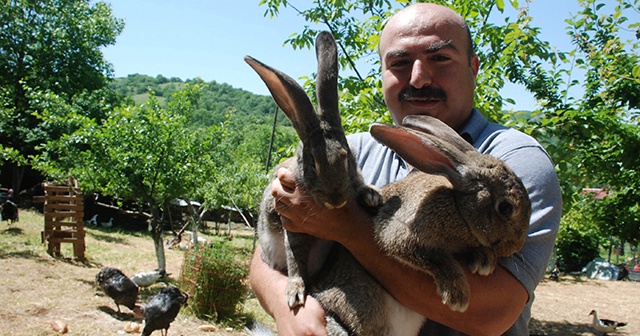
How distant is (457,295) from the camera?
2.04 metres

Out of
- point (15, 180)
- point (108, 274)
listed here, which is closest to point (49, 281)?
point (108, 274)

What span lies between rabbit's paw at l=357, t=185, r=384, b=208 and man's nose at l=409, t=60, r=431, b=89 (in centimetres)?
67

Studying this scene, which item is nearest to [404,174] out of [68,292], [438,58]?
[438,58]

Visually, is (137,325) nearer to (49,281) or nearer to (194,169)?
(49,281)

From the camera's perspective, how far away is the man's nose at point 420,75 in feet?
8.58

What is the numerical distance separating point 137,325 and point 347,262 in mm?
8112

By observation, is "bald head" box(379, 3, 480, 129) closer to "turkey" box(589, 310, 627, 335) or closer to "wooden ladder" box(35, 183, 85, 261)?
"turkey" box(589, 310, 627, 335)

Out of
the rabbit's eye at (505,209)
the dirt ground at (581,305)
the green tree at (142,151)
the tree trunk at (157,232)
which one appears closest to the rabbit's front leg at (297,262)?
the rabbit's eye at (505,209)

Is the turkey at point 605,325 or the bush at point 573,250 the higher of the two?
the turkey at point 605,325

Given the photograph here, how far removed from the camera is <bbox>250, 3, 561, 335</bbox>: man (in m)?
2.09

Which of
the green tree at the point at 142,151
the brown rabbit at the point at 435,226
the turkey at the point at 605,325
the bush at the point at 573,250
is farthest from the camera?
the bush at the point at 573,250

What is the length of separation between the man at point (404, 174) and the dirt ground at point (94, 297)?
299 inches

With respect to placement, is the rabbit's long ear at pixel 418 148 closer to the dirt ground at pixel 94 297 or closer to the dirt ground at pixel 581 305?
the dirt ground at pixel 94 297

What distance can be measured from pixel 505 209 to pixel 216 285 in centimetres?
895
